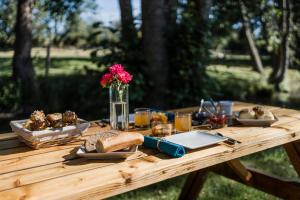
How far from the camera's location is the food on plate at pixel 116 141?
159cm

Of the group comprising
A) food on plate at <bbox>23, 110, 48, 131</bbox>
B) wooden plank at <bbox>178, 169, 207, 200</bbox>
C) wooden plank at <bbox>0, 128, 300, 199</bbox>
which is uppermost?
food on plate at <bbox>23, 110, 48, 131</bbox>

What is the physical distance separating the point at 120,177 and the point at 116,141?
0.75 feet

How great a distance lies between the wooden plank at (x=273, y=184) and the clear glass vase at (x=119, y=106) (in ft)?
3.43

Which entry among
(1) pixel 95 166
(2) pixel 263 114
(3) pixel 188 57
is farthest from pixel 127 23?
(1) pixel 95 166

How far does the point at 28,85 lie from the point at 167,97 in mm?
1986

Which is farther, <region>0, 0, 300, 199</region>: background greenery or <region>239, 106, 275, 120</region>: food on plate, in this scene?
<region>0, 0, 300, 199</region>: background greenery

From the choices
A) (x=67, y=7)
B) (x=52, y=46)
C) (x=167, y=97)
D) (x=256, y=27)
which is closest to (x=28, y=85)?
(x=52, y=46)

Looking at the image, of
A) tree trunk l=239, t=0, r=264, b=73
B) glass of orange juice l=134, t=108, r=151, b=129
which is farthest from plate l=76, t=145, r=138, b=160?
tree trunk l=239, t=0, r=264, b=73

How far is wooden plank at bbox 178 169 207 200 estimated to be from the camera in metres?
2.83

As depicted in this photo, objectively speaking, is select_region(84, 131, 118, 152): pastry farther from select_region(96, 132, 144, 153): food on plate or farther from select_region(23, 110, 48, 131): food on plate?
select_region(23, 110, 48, 131): food on plate

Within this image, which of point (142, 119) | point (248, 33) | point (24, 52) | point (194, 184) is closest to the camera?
point (142, 119)

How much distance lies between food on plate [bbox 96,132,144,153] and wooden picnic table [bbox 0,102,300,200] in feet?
0.18

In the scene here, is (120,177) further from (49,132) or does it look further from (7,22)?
(7,22)

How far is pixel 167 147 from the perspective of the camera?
1.67 metres
